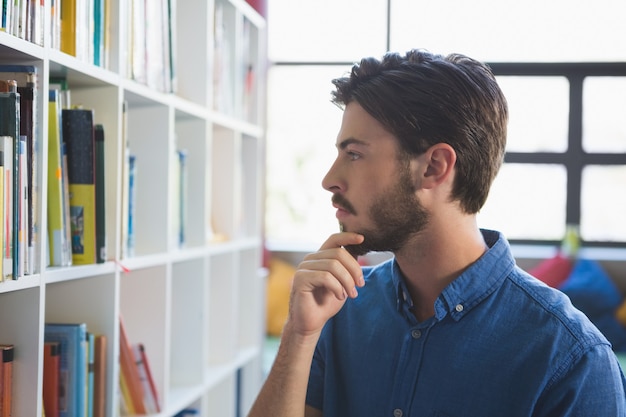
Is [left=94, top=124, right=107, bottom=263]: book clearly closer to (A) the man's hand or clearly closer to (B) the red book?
(B) the red book

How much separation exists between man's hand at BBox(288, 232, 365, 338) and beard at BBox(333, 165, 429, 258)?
77 mm

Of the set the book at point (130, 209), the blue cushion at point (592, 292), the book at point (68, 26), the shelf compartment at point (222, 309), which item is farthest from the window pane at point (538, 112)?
the book at point (68, 26)

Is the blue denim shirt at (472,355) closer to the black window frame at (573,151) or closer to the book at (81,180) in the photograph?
the book at (81,180)

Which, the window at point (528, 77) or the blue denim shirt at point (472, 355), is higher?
the window at point (528, 77)

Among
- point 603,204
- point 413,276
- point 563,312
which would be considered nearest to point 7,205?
point 413,276

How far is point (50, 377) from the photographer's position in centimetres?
164

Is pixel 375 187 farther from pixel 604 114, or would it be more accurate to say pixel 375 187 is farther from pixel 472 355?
pixel 604 114

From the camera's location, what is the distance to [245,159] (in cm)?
307

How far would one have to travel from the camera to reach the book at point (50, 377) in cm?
164

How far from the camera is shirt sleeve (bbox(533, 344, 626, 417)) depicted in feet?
4.12

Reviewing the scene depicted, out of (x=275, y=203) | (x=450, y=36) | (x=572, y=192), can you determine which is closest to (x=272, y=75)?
(x=275, y=203)

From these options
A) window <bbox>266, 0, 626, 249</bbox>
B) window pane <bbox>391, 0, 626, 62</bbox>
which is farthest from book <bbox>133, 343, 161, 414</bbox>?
window pane <bbox>391, 0, 626, 62</bbox>

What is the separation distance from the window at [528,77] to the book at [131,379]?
295 centimetres

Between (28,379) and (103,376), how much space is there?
0.34 metres
